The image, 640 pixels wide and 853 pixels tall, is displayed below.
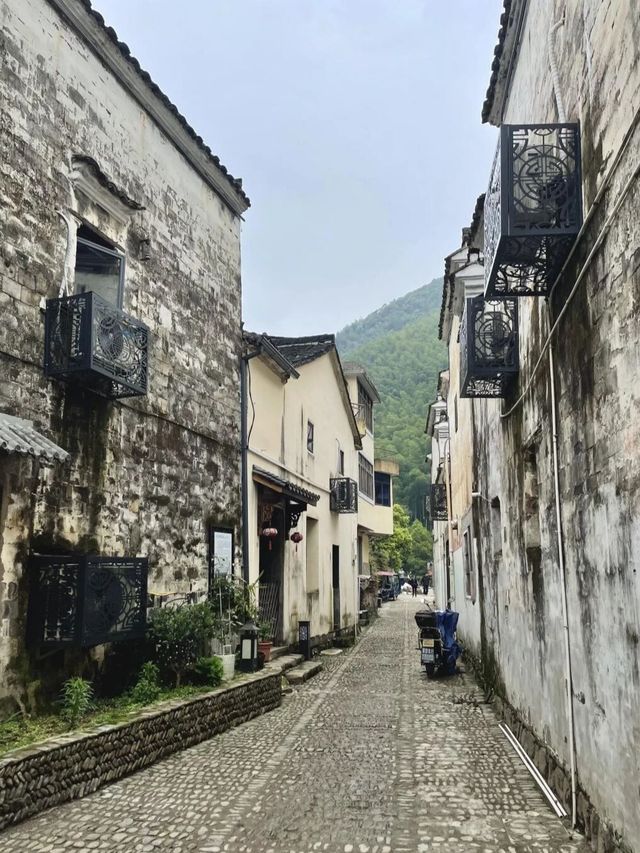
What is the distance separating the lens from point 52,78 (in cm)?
773

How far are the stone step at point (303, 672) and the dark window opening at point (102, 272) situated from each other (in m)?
7.04

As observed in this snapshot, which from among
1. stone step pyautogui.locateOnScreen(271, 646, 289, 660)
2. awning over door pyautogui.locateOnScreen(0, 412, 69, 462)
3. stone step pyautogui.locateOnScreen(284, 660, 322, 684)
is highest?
awning over door pyautogui.locateOnScreen(0, 412, 69, 462)

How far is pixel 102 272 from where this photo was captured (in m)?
8.82

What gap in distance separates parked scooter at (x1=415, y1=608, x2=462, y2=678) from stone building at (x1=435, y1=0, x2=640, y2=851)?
491 cm

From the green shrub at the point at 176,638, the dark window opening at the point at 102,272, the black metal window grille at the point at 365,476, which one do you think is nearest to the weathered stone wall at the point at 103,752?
the green shrub at the point at 176,638

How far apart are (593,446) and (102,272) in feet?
21.3

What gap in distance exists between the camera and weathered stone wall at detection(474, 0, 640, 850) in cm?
387

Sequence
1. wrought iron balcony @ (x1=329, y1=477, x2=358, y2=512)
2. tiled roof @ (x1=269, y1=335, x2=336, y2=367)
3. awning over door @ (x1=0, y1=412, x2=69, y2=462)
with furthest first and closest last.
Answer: wrought iron balcony @ (x1=329, y1=477, x2=358, y2=512), tiled roof @ (x1=269, y1=335, x2=336, y2=367), awning over door @ (x1=0, y1=412, x2=69, y2=462)

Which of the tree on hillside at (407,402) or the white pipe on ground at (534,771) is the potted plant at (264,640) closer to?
the white pipe on ground at (534,771)

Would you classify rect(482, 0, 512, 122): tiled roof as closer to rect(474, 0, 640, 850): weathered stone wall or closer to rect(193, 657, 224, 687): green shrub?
rect(474, 0, 640, 850): weathered stone wall

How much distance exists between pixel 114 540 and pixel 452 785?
4512 mm

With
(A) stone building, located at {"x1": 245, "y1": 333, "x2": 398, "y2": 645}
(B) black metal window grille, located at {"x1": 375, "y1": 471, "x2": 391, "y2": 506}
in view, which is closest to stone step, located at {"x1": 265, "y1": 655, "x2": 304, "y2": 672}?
(A) stone building, located at {"x1": 245, "y1": 333, "x2": 398, "y2": 645}

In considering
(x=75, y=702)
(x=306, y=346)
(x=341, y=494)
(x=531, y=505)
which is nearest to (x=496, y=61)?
(x=531, y=505)

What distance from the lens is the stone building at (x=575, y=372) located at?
393cm
